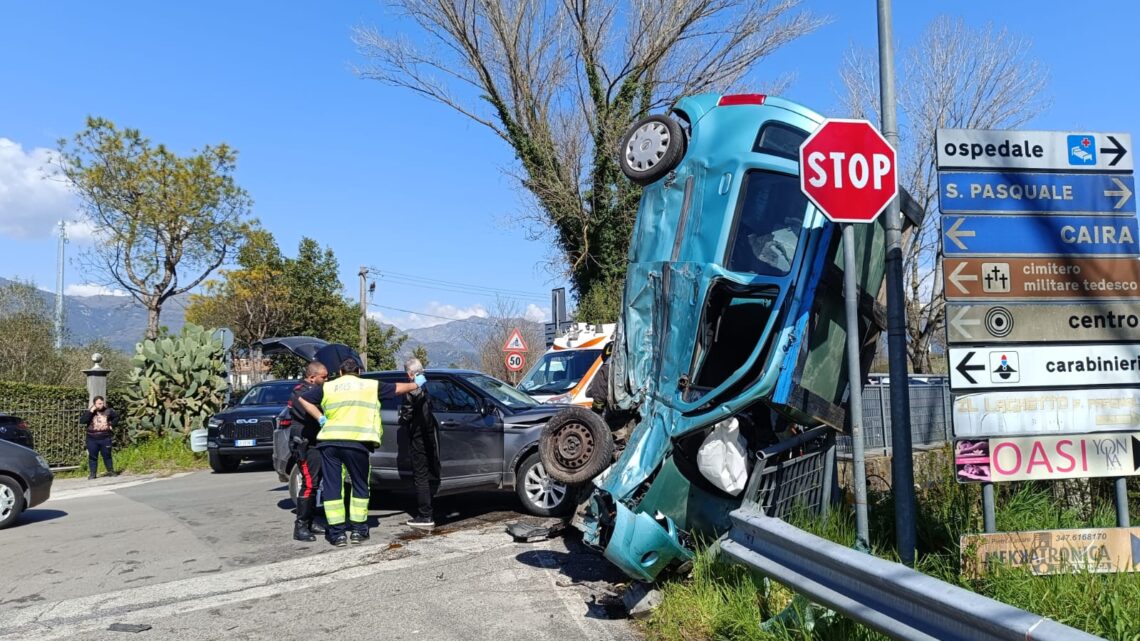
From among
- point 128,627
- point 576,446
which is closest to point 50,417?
point 128,627

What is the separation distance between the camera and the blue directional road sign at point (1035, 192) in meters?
4.95

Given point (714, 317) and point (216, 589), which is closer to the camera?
point (714, 317)

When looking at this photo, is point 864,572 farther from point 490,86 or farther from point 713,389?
point 490,86

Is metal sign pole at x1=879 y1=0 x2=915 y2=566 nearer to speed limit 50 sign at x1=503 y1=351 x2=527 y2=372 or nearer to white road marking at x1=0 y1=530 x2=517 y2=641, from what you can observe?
white road marking at x1=0 y1=530 x2=517 y2=641

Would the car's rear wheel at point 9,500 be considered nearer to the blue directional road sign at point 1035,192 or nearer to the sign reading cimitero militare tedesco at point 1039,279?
the sign reading cimitero militare tedesco at point 1039,279

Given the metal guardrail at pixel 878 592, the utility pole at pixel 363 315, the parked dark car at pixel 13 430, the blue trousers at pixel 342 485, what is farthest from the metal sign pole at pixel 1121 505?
the utility pole at pixel 363 315

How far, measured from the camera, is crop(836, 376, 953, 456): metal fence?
8406mm

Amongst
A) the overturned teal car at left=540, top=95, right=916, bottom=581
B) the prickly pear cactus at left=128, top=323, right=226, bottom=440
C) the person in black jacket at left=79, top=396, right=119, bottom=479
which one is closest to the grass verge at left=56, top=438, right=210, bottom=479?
the prickly pear cactus at left=128, top=323, right=226, bottom=440

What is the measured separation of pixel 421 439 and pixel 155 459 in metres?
11.2

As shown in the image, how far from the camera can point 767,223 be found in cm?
595

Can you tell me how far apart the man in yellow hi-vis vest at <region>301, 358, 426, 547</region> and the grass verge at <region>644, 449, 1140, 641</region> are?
3716 mm

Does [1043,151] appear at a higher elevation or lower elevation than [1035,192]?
higher

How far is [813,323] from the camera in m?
5.72

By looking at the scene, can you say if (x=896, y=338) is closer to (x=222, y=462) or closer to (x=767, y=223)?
(x=767, y=223)
